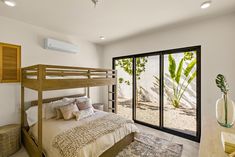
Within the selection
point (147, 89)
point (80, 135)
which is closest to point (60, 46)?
point (80, 135)

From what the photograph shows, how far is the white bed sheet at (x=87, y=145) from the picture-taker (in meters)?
1.80

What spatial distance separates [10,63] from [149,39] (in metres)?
3.34

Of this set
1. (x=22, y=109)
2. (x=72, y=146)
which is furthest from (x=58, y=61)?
(x=72, y=146)

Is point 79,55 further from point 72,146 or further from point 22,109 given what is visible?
point 72,146

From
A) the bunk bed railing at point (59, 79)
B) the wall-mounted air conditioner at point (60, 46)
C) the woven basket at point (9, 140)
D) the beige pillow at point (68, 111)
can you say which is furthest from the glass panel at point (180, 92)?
the woven basket at point (9, 140)

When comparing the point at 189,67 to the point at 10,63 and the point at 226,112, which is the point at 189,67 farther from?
the point at 10,63

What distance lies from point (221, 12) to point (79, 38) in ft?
11.5

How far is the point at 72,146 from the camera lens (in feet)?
5.62

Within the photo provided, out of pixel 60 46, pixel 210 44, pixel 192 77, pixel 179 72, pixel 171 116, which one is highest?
pixel 60 46

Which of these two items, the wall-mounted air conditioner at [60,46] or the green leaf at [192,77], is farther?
the wall-mounted air conditioner at [60,46]

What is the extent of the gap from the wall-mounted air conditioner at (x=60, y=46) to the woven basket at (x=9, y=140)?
74.9 inches

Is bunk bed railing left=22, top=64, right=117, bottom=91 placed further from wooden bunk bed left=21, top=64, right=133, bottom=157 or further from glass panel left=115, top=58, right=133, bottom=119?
glass panel left=115, top=58, right=133, bottom=119

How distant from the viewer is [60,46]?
3.28 metres

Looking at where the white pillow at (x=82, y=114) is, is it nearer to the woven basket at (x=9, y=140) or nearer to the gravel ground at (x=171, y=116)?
the woven basket at (x=9, y=140)
